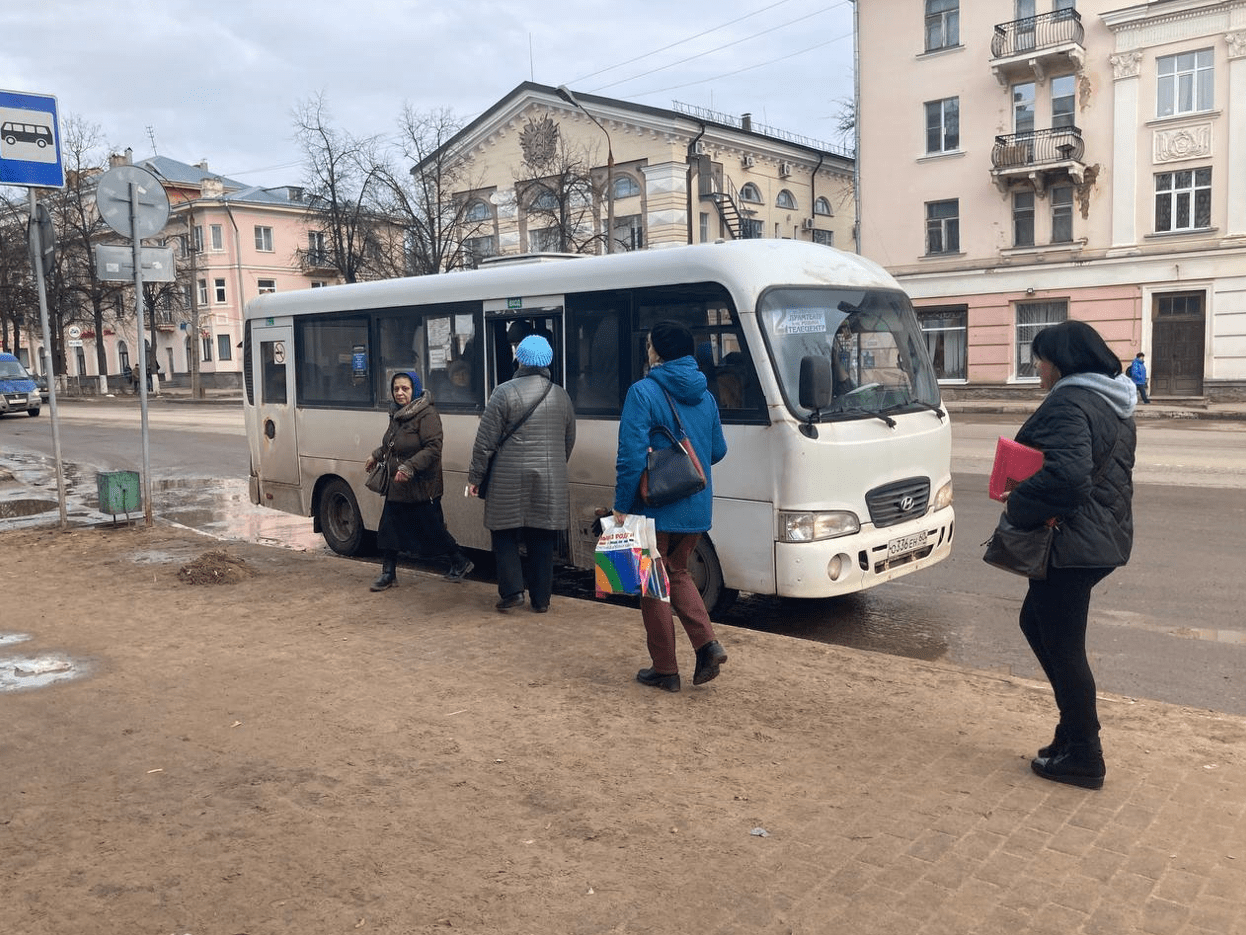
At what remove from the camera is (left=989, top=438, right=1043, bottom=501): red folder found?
A: 4.07 meters

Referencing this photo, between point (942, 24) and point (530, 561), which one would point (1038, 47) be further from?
point (530, 561)

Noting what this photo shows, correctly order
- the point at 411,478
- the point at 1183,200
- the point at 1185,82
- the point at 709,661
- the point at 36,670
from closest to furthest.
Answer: the point at 709,661 → the point at 36,670 → the point at 411,478 → the point at 1185,82 → the point at 1183,200

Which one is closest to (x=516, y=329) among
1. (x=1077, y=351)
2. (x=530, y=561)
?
(x=530, y=561)

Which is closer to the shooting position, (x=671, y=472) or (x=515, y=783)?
(x=515, y=783)

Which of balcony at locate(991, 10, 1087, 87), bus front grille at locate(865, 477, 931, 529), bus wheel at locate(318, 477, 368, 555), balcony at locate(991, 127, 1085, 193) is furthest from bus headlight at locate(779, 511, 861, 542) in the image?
balcony at locate(991, 10, 1087, 87)

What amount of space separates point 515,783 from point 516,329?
4.72 meters

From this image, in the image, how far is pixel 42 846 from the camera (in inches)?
150

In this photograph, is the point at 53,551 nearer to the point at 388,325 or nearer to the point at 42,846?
the point at 388,325

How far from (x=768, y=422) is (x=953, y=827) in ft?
10.6

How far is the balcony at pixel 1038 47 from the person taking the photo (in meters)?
32.3

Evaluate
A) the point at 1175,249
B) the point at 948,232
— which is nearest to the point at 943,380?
the point at 948,232

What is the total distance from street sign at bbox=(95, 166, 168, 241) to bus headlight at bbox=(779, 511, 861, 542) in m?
7.13

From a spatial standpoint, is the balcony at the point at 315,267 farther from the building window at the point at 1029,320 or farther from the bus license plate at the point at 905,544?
the bus license plate at the point at 905,544

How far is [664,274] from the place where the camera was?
7.29m
